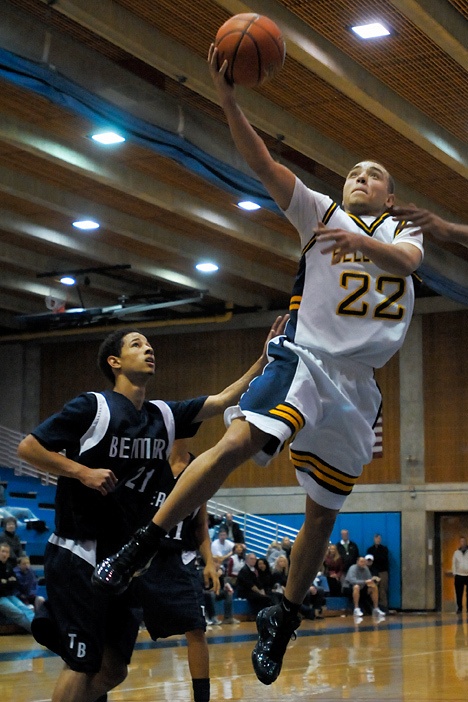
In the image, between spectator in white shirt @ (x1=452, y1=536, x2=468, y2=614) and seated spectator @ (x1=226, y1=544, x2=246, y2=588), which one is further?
spectator in white shirt @ (x1=452, y1=536, x2=468, y2=614)

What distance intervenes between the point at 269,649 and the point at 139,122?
8.78 m

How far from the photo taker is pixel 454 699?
24.2 feet

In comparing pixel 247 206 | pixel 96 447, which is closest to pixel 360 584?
pixel 247 206

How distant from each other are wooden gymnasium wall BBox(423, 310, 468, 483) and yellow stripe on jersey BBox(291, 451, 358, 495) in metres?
20.3

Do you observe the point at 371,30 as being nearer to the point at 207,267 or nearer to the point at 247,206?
the point at 247,206

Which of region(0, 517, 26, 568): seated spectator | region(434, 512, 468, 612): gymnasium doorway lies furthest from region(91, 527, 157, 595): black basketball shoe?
region(434, 512, 468, 612): gymnasium doorway

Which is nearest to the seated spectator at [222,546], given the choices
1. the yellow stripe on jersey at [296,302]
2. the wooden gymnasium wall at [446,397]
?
the wooden gymnasium wall at [446,397]

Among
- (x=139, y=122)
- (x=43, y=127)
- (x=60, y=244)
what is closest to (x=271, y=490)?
(x=60, y=244)

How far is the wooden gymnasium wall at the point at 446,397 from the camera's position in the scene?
24781 millimetres

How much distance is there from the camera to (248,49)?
4.58 metres

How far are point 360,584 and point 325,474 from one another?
19.3 meters

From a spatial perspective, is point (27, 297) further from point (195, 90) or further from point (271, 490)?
point (195, 90)

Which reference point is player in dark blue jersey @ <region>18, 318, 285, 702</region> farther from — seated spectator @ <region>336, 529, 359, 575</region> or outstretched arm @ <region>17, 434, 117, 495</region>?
seated spectator @ <region>336, 529, 359, 575</region>

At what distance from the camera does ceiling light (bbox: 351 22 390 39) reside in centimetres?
1188
